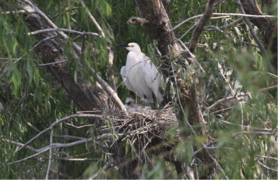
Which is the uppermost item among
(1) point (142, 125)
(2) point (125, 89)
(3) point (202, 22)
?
(3) point (202, 22)

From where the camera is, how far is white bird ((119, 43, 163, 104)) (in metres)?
3.85

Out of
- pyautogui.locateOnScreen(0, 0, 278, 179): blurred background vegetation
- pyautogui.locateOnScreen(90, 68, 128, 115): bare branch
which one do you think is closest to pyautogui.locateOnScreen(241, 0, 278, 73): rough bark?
pyautogui.locateOnScreen(0, 0, 278, 179): blurred background vegetation

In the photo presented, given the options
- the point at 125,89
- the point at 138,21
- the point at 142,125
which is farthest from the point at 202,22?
the point at 125,89

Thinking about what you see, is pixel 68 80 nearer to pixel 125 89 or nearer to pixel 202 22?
pixel 125 89

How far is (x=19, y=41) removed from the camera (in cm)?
176

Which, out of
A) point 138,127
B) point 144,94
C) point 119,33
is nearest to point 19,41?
point 138,127

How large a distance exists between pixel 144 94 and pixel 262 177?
2308mm

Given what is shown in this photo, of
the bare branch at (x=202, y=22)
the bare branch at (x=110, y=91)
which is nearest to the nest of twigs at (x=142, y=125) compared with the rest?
the bare branch at (x=110, y=91)

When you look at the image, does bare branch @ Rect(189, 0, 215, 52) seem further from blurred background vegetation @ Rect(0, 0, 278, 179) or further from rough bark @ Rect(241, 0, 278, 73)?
rough bark @ Rect(241, 0, 278, 73)

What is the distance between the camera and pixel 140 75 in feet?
13.0

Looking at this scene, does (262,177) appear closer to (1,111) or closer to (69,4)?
(69,4)

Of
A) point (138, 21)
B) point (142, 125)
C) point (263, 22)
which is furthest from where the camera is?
point (263, 22)

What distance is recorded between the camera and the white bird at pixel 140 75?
12.6ft

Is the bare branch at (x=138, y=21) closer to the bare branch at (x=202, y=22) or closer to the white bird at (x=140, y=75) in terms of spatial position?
the bare branch at (x=202, y=22)
